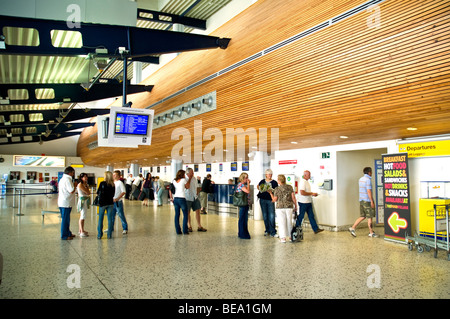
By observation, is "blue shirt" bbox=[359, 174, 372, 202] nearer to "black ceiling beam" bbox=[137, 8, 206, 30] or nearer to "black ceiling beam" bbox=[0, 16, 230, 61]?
"black ceiling beam" bbox=[0, 16, 230, 61]

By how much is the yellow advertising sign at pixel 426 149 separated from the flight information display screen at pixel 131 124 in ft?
20.2

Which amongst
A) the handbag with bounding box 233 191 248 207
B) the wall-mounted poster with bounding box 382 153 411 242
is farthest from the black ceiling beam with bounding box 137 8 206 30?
the wall-mounted poster with bounding box 382 153 411 242

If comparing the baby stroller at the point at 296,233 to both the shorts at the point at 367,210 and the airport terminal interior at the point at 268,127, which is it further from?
the shorts at the point at 367,210

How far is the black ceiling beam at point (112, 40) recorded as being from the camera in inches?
240

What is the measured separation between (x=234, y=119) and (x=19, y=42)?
17.8ft

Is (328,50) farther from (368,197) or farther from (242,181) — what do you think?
(368,197)

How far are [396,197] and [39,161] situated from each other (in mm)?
32908

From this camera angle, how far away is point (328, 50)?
5559 millimetres

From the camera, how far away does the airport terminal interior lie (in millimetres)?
4484

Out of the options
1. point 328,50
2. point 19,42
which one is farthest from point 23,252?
point 328,50

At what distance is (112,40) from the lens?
6.91m

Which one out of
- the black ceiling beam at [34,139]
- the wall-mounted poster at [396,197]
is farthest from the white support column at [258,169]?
the black ceiling beam at [34,139]

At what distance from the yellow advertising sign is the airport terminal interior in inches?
1.3

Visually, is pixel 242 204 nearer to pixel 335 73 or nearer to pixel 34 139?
pixel 335 73
